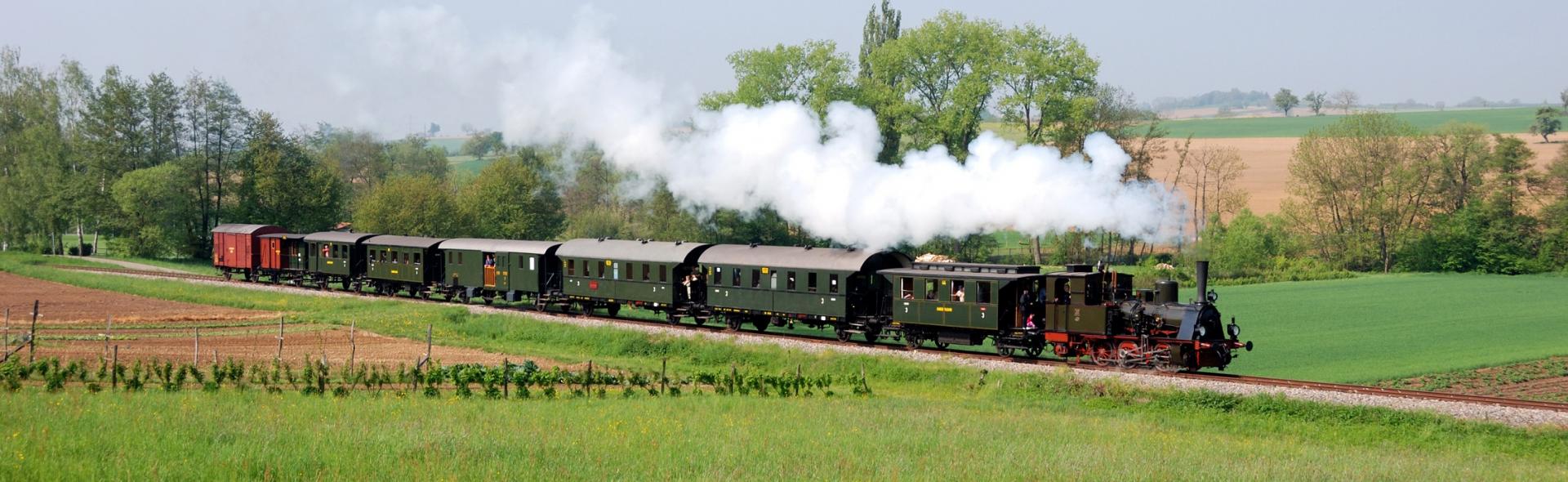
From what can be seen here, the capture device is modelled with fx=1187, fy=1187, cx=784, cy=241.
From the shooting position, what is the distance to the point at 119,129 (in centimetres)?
8056

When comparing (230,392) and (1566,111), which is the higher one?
(1566,111)

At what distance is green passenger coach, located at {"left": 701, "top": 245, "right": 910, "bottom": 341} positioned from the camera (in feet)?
110

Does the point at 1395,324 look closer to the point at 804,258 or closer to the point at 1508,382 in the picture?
the point at 1508,382

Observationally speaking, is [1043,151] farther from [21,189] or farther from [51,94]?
[51,94]

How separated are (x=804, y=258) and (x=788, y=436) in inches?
635

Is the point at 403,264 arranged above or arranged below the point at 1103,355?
above

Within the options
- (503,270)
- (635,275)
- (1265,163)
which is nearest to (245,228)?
(503,270)

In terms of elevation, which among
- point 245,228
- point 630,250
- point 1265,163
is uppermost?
point 1265,163

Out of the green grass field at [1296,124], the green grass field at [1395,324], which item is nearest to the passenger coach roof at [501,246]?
the green grass field at [1395,324]

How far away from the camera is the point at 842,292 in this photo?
3350 cm

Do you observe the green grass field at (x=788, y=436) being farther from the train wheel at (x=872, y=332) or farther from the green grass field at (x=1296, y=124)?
the green grass field at (x=1296, y=124)

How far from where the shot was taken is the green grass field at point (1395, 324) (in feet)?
115

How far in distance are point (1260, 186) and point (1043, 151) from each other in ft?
311

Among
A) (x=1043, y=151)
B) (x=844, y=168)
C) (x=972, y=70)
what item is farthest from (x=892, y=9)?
(x=1043, y=151)
